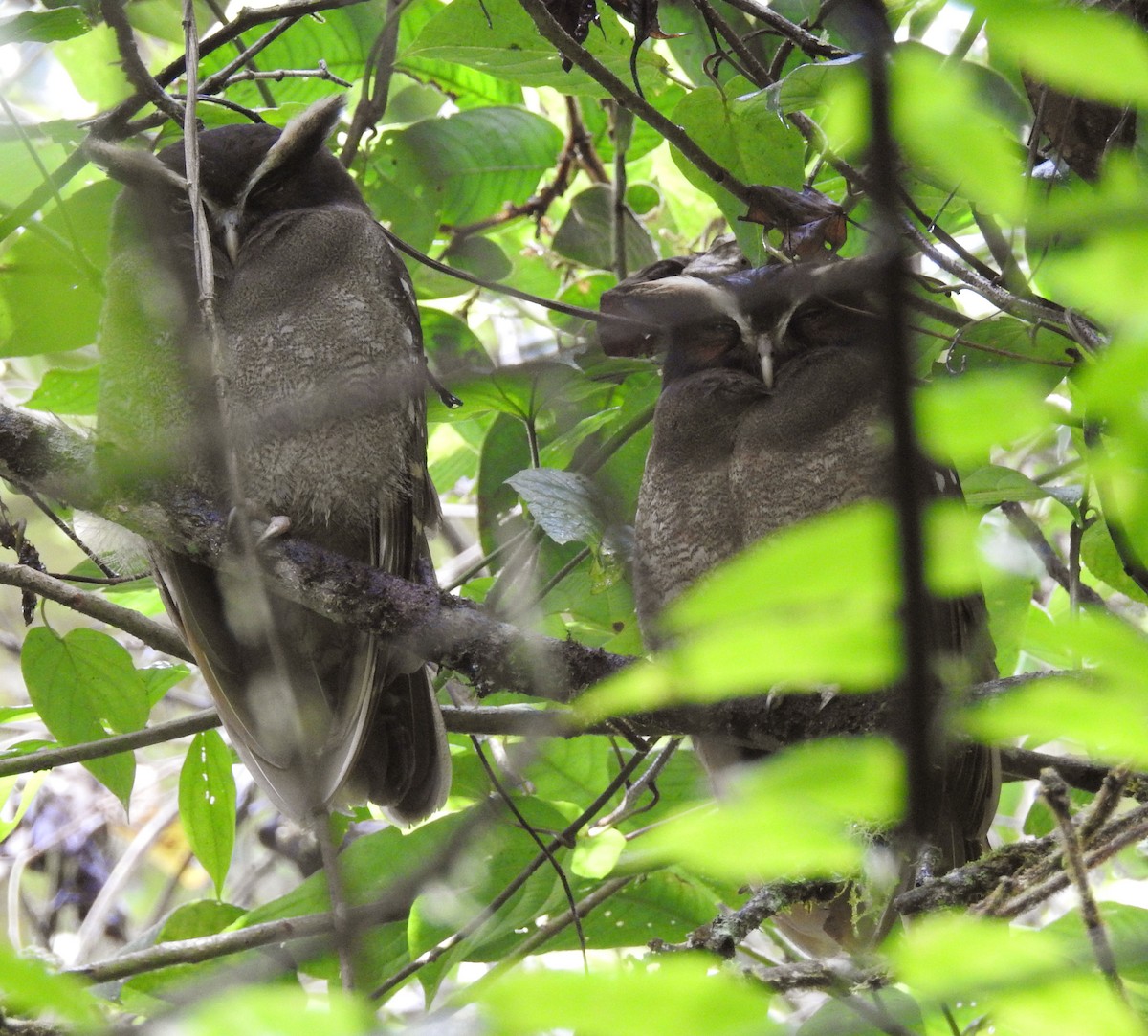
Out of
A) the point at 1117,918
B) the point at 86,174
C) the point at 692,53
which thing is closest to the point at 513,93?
the point at 692,53

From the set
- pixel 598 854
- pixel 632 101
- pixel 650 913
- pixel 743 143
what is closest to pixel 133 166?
pixel 632 101

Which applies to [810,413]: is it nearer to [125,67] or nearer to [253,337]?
[253,337]

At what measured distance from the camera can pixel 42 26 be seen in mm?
2230

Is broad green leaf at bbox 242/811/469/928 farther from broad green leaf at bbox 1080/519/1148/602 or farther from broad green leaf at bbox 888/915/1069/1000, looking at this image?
broad green leaf at bbox 888/915/1069/1000

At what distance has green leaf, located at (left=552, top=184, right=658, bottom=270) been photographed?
134 inches

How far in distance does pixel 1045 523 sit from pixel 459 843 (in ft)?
12.1

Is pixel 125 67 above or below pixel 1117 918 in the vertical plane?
above

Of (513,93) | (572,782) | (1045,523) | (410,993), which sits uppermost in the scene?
(513,93)

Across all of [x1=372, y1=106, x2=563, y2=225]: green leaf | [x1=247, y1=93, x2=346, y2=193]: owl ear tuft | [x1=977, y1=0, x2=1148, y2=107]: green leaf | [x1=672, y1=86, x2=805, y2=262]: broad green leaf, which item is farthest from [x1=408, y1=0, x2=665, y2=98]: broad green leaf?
[x1=977, y1=0, x2=1148, y2=107]: green leaf

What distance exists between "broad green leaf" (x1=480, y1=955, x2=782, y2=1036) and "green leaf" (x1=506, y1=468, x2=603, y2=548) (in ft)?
5.59

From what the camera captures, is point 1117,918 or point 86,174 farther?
point 86,174

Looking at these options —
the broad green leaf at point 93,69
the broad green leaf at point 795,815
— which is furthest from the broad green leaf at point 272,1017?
the broad green leaf at point 93,69

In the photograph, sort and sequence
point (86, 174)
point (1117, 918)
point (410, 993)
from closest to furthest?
point (1117, 918) < point (86, 174) < point (410, 993)

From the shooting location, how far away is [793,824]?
0.55 meters
